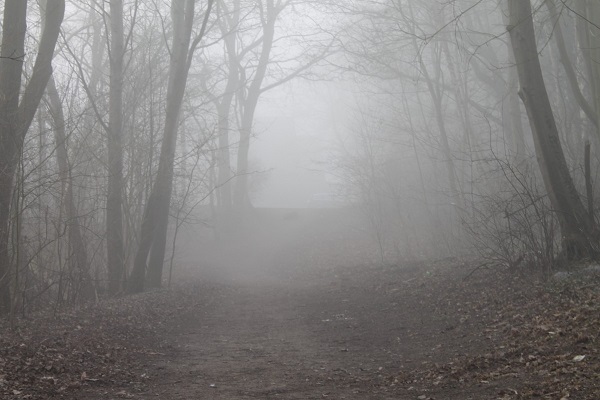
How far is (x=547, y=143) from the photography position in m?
10.7

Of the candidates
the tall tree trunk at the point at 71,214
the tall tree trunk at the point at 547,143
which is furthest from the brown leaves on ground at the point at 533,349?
the tall tree trunk at the point at 71,214

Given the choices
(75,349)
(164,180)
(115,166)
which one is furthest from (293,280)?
(75,349)

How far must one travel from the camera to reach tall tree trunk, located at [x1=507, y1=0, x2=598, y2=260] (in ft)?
34.0

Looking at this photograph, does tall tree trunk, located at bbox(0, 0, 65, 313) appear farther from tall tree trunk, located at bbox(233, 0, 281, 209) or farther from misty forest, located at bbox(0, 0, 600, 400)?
tall tree trunk, located at bbox(233, 0, 281, 209)

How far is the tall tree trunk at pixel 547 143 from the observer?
10.4 m

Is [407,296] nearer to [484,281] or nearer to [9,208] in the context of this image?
[484,281]

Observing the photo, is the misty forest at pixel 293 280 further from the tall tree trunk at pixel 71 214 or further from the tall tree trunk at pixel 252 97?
the tall tree trunk at pixel 252 97

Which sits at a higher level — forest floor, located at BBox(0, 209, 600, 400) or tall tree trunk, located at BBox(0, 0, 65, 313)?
tall tree trunk, located at BBox(0, 0, 65, 313)

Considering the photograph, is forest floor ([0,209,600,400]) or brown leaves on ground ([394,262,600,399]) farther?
forest floor ([0,209,600,400])

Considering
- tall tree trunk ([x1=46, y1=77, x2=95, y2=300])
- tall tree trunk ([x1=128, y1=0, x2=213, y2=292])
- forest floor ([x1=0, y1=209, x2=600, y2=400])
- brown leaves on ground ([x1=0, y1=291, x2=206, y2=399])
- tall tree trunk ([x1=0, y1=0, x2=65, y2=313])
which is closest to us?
forest floor ([x1=0, y1=209, x2=600, y2=400])

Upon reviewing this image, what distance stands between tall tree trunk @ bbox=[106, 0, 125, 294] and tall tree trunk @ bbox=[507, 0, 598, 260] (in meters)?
9.23

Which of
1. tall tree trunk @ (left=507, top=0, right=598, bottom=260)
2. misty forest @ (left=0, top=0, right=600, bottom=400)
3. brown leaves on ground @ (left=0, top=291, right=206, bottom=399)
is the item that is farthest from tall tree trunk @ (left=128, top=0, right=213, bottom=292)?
tall tree trunk @ (left=507, top=0, right=598, bottom=260)

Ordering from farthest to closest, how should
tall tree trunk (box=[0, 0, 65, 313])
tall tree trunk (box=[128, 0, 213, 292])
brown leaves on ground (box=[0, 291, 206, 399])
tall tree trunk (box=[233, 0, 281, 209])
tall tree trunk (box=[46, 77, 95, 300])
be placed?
tall tree trunk (box=[233, 0, 281, 209]) < tall tree trunk (box=[128, 0, 213, 292]) < tall tree trunk (box=[46, 77, 95, 300]) < tall tree trunk (box=[0, 0, 65, 313]) < brown leaves on ground (box=[0, 291, 206, 399])

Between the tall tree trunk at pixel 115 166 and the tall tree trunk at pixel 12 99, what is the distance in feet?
11.0
